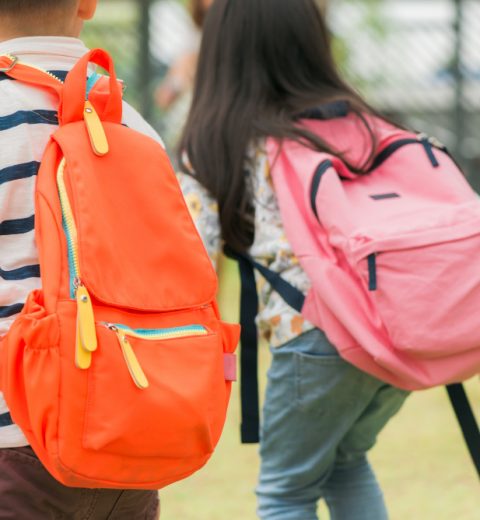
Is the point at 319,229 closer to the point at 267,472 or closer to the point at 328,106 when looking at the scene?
the point at 328,106

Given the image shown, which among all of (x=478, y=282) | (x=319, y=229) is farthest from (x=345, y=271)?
(x=478, y=282)

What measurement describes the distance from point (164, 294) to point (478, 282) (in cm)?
92

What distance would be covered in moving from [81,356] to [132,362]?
88 mm

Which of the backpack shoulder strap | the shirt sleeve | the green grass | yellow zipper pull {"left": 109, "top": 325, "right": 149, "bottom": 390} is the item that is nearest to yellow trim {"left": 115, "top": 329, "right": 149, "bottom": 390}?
yellow zipper pull {"left": 109, "top": 325, "right": 149, "bottom": 390}

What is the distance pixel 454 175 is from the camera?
294cm

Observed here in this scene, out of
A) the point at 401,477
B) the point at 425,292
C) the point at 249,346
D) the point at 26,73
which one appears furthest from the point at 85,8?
the point at 401,477

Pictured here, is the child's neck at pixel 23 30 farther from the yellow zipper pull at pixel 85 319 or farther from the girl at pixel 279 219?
the girl at pixel 279 219

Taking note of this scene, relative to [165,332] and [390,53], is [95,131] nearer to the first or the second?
[165,332]

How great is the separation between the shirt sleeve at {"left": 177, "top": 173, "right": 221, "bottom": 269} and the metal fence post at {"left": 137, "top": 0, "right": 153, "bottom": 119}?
6573 mm

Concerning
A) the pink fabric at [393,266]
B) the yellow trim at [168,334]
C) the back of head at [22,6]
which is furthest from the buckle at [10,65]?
the pink fabric at [393,266]

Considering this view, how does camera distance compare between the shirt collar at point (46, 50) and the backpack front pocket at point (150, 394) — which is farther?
the shirt collar at point (46, 50)

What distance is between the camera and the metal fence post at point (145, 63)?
9.46 meters

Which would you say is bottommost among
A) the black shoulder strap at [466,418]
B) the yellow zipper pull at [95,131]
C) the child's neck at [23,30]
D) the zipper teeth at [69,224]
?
the black shoulder strap at [466,418]

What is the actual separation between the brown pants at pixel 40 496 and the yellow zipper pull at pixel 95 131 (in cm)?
53
